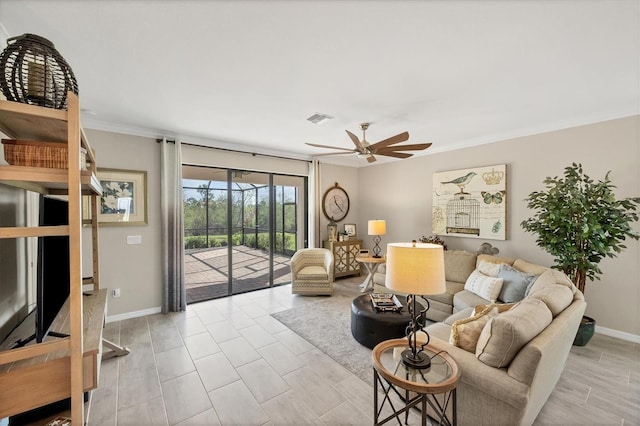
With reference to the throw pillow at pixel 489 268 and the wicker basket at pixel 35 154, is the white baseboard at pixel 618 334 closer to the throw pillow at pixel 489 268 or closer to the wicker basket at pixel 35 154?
the throw pillow at pixel 489 268

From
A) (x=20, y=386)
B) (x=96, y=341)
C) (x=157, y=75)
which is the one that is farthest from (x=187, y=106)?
(x=20, y=386)

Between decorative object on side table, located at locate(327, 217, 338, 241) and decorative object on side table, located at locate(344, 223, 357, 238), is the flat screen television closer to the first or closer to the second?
decorative object on side table, located at locate(327, 217, 338, 241)

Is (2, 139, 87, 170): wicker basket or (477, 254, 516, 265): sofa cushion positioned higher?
(2, 139, 87, 170): wicker basket

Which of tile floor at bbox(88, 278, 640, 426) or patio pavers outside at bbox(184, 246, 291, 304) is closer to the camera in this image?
tile floor at bbox(88, 278, 640, 426)

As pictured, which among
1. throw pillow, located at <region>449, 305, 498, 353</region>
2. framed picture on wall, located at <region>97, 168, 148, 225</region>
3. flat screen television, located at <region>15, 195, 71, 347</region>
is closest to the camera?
flat screen television, located at <region>15, 195, 71, 347</region>

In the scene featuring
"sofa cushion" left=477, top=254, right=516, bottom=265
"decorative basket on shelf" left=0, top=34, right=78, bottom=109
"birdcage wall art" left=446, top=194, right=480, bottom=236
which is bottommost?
"sofa cushion" left=477, top=254, right=516, bottom=265

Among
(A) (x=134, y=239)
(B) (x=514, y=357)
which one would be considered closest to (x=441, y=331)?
(B) (x=514, y=357)

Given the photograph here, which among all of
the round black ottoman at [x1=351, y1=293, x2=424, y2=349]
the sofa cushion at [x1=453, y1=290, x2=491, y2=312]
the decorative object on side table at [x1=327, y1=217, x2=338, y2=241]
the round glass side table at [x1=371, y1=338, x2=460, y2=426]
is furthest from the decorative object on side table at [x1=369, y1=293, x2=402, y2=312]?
the decorative object on side table at [x1=327, y1=217, x2=338, y2=241]

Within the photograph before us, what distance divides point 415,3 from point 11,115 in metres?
2.15

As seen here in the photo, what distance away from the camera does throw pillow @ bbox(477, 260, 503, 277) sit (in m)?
3.43

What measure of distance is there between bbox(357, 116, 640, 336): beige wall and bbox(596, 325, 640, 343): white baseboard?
42 millimetres

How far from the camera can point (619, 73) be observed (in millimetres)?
2275

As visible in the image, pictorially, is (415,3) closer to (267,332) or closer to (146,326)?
(267,332)

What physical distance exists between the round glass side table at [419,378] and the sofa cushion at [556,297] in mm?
899
